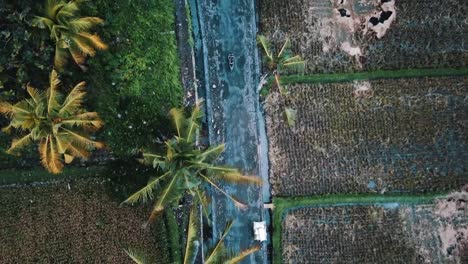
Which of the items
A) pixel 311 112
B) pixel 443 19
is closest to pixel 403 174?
pixel 311 112

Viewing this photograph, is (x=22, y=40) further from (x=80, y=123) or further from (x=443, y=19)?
(x=443, y=19)

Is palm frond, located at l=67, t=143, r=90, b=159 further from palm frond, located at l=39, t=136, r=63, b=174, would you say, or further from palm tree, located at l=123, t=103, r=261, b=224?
palm tree, located at l=123, t=103, r=261, b=224

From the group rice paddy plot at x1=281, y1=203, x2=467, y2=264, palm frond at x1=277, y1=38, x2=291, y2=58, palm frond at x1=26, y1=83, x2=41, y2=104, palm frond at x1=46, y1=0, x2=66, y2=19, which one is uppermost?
palm frond at x1=46, y1=0, x2=66, y2=19

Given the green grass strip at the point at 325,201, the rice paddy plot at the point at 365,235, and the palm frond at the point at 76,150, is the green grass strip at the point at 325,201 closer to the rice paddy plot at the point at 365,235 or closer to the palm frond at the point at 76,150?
the rice paddy plot at the point at 365,235

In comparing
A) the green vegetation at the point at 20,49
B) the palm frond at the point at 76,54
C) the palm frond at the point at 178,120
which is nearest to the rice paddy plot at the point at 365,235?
the palm frond at the point at 178,120

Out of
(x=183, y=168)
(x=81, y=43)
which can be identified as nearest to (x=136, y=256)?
(x=183, y=168)

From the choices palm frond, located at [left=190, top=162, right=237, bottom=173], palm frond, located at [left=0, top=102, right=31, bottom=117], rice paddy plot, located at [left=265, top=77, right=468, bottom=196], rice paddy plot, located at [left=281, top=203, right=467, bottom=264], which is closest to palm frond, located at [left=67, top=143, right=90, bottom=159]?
palm frond, located at [left=0, top=102, right=31, bottom=117]

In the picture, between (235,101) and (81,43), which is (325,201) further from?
(81,43)
